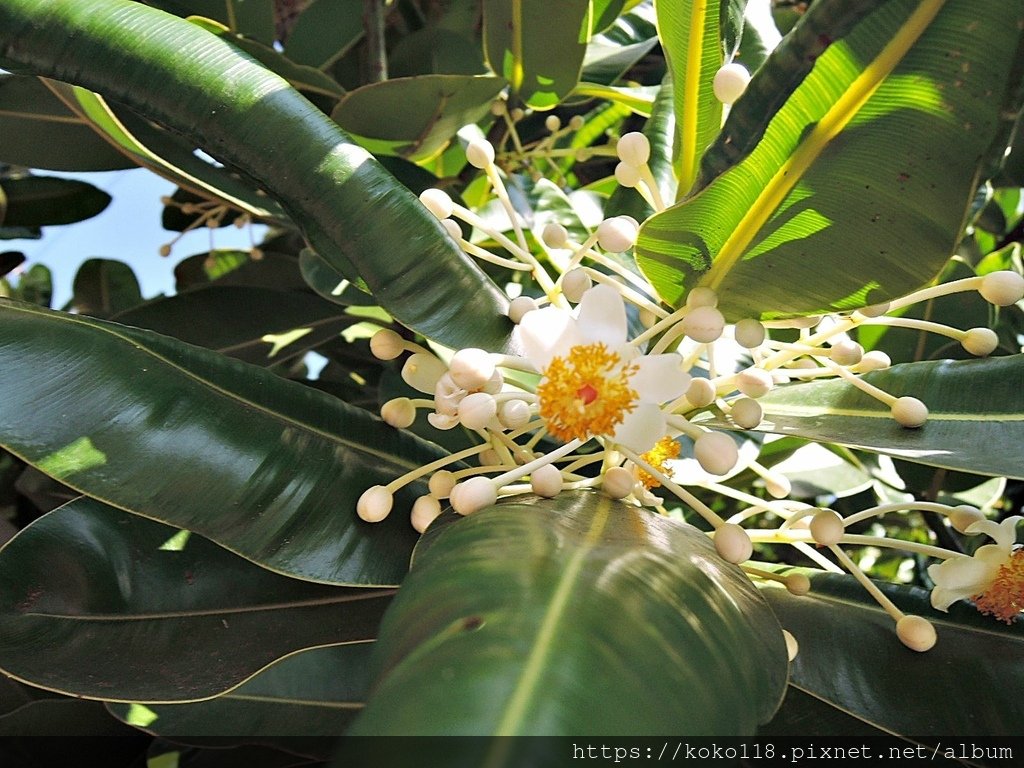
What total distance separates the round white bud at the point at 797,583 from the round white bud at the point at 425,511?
1.08ft

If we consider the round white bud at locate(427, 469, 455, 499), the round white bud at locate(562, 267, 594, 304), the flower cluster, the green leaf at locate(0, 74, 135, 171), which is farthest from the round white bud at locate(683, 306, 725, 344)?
the green leaf at locate(0, 74, 135, 171)

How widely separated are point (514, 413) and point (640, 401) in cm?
10

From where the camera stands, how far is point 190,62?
64cm

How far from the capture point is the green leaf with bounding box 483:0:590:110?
121 centimetres

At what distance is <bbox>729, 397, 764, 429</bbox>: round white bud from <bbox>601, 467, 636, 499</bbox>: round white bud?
97 mm

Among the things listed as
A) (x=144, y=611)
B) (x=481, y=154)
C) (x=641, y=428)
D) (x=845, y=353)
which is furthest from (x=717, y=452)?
(x=144, y=611)

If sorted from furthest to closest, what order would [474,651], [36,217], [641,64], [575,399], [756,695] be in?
[641,64], [36,217], [575,399], [756,695], [474,651]

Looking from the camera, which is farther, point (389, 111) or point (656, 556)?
point (389, 111)

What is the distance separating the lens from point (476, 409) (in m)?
0.61

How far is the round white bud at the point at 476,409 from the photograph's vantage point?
0.61 m

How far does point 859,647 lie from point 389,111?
2.83ft

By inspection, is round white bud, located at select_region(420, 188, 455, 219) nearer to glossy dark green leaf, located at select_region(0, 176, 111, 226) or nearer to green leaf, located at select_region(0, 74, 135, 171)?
green leaf, located at select_region(0, 74, 135, 171)

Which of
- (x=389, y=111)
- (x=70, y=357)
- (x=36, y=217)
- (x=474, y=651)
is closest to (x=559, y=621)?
(x=474, y=651)

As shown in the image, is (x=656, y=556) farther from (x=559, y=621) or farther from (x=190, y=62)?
(x=190, y=62)
